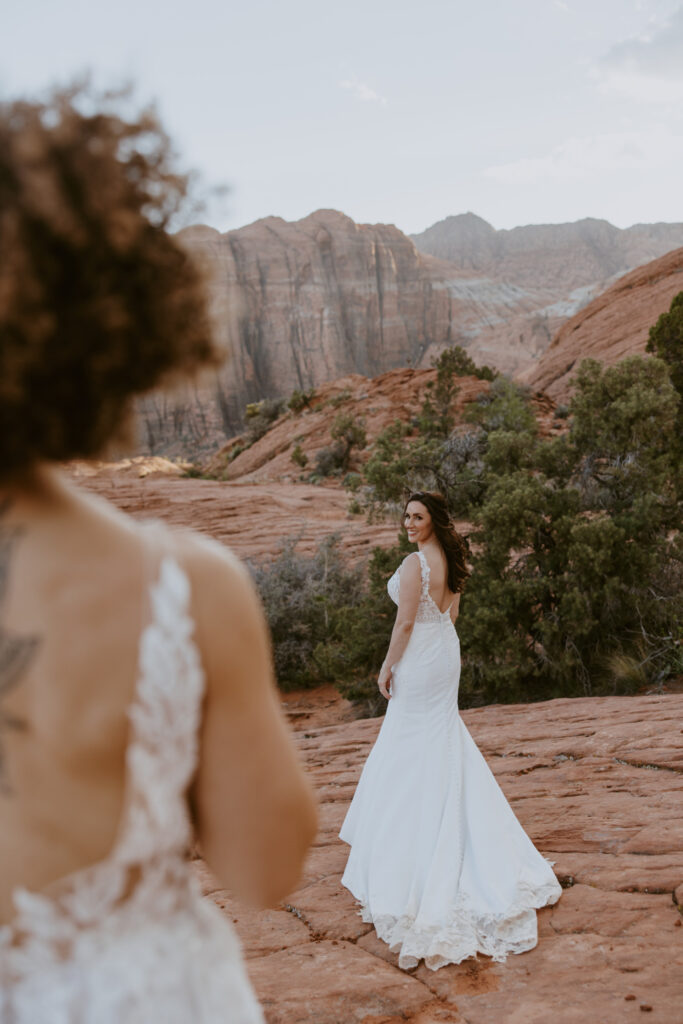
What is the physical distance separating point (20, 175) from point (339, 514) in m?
15.8

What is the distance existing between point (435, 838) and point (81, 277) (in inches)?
130

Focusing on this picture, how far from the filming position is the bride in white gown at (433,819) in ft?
10.6

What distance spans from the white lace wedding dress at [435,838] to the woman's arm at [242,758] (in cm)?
266

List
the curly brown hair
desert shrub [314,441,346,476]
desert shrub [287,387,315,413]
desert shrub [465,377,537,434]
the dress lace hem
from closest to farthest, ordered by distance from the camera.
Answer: the curly brown hair
the dress lace hem
desert shrub [465,377,537,434]
desert shrub [314,441,346,476]
desert shrub [287,387,315,413]

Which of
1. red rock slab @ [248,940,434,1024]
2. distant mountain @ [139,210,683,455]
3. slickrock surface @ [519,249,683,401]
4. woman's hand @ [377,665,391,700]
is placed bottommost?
red rock slab @ [248,940,434,1024]

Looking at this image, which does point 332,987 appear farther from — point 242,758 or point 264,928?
point 242,758

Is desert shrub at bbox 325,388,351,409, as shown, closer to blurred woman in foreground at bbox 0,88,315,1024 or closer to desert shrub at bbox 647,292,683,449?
desert shrub at bbox 647,292,683,449

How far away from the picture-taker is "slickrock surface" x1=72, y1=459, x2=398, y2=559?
1369 cm

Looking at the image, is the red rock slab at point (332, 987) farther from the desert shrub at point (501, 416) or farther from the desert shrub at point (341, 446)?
the desert shrub at point (341, 446)

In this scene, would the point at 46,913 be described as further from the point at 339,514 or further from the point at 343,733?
the point at 339,514

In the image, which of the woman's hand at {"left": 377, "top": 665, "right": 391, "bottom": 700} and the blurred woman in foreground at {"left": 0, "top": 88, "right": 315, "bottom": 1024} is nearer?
the blurred woman in foreground at {"left": 0, "top": 88, "right": 315, "bottom": 1024}

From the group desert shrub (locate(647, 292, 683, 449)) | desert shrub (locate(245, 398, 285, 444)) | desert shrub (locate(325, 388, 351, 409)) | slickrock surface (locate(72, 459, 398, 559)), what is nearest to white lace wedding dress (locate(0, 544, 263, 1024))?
desert shrub (locate(647, 292, 683, 449))

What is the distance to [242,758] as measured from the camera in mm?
840

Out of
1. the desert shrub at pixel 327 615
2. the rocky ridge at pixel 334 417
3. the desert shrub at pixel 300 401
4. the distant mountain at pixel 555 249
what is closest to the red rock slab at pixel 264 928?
the desert shrub at pixel 327 615
